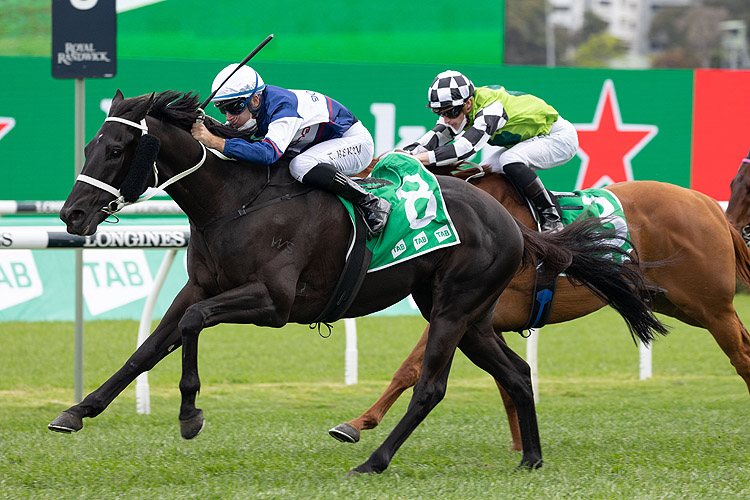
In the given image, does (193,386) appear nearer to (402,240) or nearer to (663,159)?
(402,240)

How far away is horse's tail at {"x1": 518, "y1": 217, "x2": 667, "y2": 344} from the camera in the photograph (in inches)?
196

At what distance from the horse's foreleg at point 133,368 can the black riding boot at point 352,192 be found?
71 cm

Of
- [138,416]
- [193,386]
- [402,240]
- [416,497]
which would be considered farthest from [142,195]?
[138,416]

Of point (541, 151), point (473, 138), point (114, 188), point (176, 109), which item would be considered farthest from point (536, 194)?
point (114, 188)

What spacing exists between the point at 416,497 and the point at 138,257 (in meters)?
6.10

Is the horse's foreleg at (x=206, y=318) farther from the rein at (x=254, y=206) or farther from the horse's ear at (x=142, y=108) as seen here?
the horse's ear at (x=142, y=108)

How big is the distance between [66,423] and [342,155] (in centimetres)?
165

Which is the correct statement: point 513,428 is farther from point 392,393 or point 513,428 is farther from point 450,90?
point 450,90

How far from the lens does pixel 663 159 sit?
11305 mm

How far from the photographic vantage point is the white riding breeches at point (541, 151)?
555cm

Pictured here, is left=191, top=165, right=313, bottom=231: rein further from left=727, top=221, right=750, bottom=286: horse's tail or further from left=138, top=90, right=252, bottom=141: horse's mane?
left=727, top=221, right=750, bottom=286: horse's tail

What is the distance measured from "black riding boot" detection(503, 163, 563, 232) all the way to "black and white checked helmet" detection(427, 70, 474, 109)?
0.45 meters

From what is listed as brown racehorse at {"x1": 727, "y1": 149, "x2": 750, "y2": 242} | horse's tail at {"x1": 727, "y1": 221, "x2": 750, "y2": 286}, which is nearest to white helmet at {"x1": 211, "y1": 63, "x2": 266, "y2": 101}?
horse's tail at {"x1": 727, "y1": 221, "x2": 750, "y2": 286}

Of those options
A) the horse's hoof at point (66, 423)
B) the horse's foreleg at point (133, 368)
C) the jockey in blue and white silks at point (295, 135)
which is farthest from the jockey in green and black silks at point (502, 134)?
the horse's hoof at point (66, 423)
